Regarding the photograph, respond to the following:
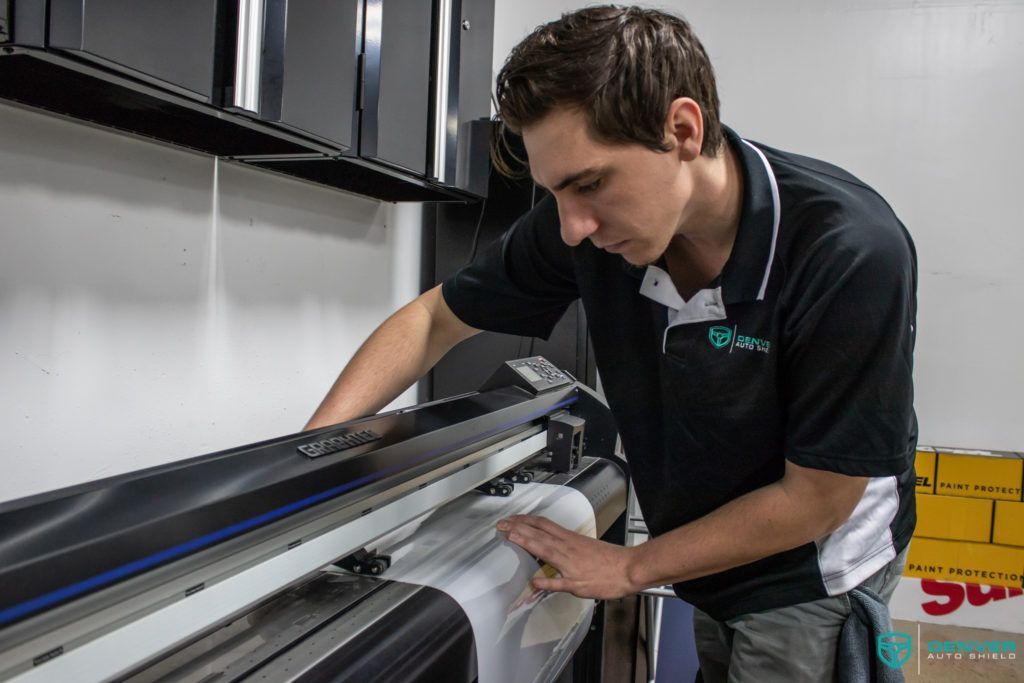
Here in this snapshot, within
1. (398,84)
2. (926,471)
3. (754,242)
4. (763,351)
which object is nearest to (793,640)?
(763,351)

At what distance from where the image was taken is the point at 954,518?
237 cm

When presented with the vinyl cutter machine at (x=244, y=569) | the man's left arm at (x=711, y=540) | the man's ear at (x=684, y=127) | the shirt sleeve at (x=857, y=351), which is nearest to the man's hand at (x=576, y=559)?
the man's left arm at (x=711, y=540)

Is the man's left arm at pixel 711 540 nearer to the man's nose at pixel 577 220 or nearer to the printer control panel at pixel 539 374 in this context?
the man's nose at pixel 577 220

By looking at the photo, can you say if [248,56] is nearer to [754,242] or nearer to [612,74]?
[612,74]

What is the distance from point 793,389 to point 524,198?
1.27m

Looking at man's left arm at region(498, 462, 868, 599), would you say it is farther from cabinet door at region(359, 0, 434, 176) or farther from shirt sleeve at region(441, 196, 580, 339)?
cabinet door at region(359, 0, 434, 176)

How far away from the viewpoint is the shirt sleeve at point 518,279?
1.10m

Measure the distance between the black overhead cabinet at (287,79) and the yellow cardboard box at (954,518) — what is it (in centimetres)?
183

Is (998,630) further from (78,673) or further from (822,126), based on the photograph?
(78,673)

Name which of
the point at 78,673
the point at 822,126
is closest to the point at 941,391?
the point at 822,126

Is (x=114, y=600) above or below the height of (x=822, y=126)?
below

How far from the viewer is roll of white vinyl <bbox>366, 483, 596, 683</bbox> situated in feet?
2.73

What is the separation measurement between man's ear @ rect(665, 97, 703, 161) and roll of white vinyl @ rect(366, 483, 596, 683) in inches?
21.1

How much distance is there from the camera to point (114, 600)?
558mm
